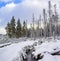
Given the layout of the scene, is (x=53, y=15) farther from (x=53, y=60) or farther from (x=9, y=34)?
(x=53, y=60)

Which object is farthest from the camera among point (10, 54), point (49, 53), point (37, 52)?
point (37, 52)

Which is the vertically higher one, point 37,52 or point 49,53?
point 49,53

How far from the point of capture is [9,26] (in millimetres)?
106875

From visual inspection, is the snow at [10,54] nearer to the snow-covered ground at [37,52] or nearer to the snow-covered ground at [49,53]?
the snow-covered ground at [37,52]

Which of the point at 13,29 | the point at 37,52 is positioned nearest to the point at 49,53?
the point at 37,52

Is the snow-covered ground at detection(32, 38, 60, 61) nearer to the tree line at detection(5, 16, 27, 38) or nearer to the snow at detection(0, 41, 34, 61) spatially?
the snow at detection(0, 41, 34, 61)

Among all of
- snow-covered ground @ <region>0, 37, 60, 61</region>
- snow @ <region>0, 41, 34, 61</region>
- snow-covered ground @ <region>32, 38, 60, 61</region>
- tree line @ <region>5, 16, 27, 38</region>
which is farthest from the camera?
tree line @ <region>5, 16, 27, 38</region>

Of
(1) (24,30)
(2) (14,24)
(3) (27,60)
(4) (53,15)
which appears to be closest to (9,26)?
(2) (14,24)

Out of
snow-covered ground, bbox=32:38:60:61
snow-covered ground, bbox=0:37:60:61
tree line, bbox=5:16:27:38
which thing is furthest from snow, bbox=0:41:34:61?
tree line, bbox=5:16:27:38

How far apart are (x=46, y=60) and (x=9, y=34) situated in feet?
285

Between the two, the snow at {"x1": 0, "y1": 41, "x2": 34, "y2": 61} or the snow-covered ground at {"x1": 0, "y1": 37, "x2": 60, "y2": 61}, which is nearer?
the snow-covered ground at {"x1": 0, "y1": 37, "x2": 60, "y2": 61}

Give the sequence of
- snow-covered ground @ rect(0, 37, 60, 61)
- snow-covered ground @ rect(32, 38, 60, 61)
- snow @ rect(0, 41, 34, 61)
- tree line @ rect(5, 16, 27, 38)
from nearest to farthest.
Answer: snow-covered ground @ rect(32, 38, 60, 61), snow-covered ground @ rect(0, 37, 60, 61), snow @ rect(0, 41, 34, 61), tree line @ rect(5, 16, 27, 38)

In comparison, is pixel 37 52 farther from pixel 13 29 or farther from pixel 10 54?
pixel 13 29

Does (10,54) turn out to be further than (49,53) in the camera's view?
Yes
